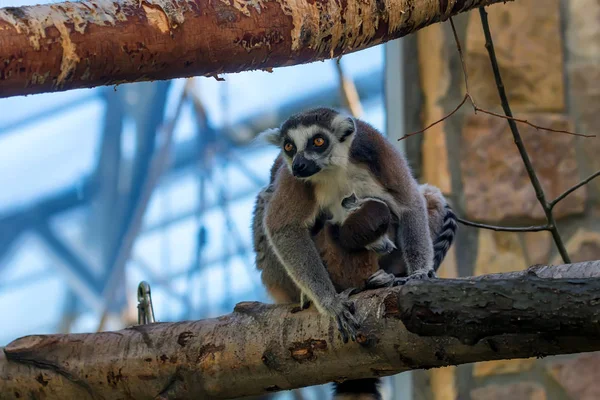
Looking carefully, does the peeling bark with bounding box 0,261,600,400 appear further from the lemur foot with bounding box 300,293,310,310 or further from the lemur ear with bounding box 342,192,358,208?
the lemur ear with bounding box 342,192,358,208

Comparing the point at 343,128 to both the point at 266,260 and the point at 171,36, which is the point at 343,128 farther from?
the point at 171,36

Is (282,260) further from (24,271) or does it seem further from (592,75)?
(592,75)

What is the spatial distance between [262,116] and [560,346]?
10.4ft

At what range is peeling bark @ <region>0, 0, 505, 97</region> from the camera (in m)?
2.14

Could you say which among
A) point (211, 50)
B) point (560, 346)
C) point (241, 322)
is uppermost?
point (211, 50)

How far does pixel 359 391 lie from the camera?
123 inches

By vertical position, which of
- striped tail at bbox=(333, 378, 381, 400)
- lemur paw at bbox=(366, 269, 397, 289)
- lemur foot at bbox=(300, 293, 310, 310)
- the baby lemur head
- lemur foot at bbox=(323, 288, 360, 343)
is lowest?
striped tail at bbox=(333, 378, 381, 400)

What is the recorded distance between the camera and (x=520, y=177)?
4789 mm

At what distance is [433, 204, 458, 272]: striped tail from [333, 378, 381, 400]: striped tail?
2.54ft

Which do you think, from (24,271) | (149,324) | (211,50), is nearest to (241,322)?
(149,324)

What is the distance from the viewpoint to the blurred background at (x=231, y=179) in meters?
4.59

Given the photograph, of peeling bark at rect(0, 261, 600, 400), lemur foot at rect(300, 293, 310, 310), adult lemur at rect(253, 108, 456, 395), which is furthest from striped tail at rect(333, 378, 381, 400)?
peeling bark at rect(0, 261, 600, 400)

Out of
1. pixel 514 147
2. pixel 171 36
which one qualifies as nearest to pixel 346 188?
pixel 171 36

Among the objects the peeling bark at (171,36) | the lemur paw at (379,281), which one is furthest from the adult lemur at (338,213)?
the peeling bark at (171,36)
